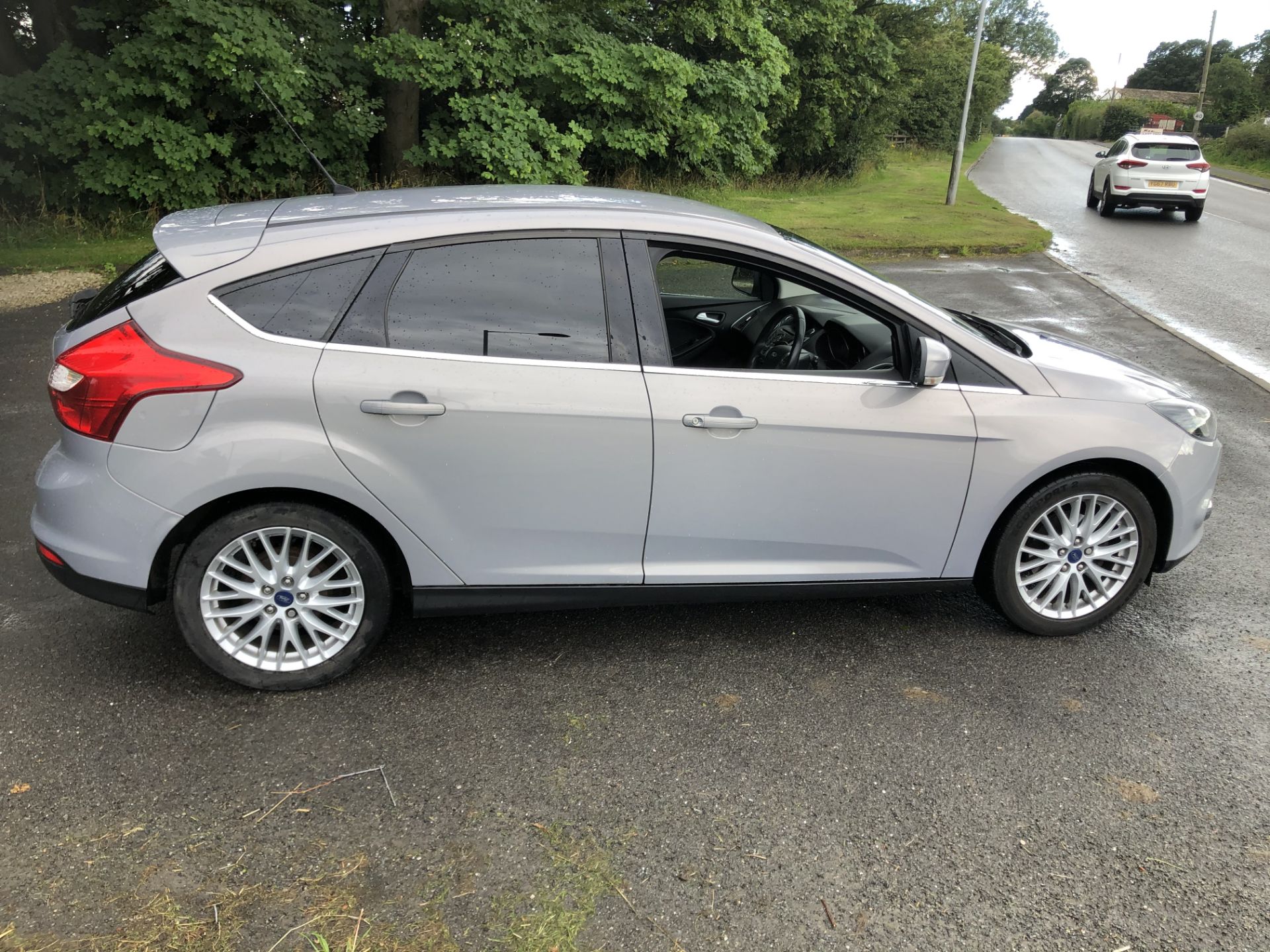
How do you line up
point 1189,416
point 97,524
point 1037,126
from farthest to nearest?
point 1037,126
point 1189,416
point 97,524

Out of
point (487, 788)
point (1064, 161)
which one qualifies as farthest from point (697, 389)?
point (1064, 161)

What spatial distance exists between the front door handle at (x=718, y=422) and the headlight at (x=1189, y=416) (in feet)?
5.71

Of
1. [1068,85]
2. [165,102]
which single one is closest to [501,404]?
[165,102]

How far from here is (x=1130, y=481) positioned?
390 centimetres

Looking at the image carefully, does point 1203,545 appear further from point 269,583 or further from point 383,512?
point 269,583

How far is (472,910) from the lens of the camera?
2.48 meters

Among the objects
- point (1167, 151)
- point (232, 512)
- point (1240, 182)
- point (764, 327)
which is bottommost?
point (232, 512)

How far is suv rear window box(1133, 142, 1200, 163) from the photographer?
20688 millimetres

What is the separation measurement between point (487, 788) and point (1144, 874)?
1.90 metres

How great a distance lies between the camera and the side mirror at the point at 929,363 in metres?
3.43

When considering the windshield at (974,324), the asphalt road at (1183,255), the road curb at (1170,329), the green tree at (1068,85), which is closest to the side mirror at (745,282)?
the windshield at (974,324)

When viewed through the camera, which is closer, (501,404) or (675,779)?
(675,779)

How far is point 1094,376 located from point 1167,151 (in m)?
20.7

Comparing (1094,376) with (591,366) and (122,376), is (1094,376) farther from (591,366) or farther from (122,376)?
(122,376)
